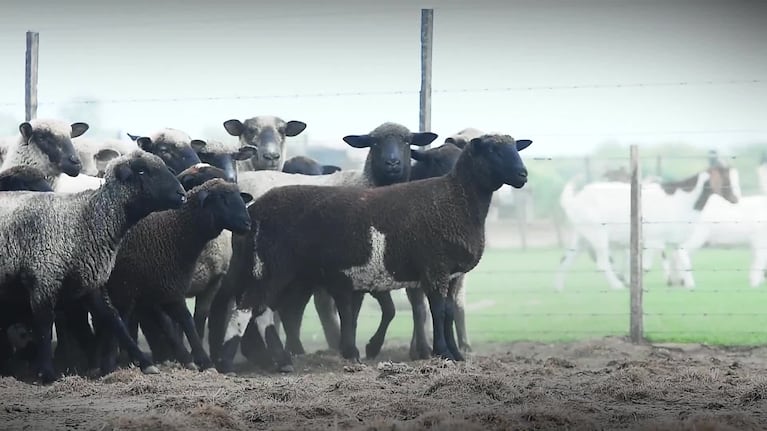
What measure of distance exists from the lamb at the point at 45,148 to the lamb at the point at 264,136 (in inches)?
97.6

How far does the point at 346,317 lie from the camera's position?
459 inches

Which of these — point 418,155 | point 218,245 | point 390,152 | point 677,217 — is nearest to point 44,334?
point 218,245

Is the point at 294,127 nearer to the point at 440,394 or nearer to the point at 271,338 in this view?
the point at 271,338

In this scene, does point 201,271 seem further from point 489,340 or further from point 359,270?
point 489,340

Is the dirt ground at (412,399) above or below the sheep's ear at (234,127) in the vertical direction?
below

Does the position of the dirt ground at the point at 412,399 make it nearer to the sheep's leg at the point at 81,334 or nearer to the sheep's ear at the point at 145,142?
the sheep's leg at the point at 81,334

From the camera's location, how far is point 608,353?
12656mm

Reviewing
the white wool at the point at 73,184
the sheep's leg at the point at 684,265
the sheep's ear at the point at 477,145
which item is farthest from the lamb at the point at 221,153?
the sheep's leg at the point at 684,265


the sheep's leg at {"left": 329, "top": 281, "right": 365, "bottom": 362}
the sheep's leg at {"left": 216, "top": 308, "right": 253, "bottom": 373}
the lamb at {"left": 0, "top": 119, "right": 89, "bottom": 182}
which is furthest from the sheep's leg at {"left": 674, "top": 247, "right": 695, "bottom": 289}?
the lamb at {"left": 0, "top": 119, "right": 89, "bottom": 182}

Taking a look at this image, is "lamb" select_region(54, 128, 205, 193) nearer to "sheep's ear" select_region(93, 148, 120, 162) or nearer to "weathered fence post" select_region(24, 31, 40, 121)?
"sheep's ear" select_region(93, 148, 120, 162)

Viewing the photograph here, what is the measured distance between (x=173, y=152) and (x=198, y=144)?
646 millimetres

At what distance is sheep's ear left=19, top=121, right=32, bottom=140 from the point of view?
472 inches

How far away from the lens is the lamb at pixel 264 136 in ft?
45.8

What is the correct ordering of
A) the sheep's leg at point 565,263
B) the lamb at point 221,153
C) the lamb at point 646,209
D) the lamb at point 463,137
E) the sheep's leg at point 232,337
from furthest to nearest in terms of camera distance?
1. the lamb at point 646,209
2. the sheep's leg at point 565,263
3. the lamb at point 463,137
4. the lamb at point 221,153
5. the sheep's leg at point 232,337
